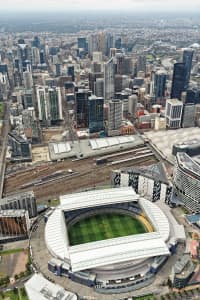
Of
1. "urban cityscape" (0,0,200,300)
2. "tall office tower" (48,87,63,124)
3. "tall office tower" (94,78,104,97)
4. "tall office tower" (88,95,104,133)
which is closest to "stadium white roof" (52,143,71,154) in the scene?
"urban cityscape" (0,0,200,300)

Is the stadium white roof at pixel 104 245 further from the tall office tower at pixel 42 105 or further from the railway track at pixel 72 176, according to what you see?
the tall office tower at pixel 42 105

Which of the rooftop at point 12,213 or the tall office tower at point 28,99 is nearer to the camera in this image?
the rooftop at point 12,213

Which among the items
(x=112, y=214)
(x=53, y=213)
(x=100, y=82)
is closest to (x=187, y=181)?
(x=112, y=214)

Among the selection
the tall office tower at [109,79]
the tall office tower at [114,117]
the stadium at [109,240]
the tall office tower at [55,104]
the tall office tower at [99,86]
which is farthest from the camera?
the tall office tower at [99,86]

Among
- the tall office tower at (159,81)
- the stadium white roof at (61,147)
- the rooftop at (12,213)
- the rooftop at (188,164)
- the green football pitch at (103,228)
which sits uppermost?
the tall office tower at (159,81)

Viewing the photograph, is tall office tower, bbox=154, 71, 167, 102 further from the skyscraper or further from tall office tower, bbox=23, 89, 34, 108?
tall office tower, bbox=23, 89, 34, 108

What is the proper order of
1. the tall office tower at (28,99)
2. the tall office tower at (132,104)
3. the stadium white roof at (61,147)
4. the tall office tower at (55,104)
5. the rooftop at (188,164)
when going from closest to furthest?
1. the rooftop at (188,164)
2. the stadium white roof at (61,147)
3. the tall office tower at (55,104)
4. the tall office tower at (28,99)
5. the tall office tower at (132,104)

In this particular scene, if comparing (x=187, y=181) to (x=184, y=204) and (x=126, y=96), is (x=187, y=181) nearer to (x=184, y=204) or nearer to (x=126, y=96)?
(x=184, y=204)

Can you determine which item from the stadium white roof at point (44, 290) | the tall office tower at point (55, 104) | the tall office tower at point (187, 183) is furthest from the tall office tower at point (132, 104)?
the stadium white roof at point (44, 290)
